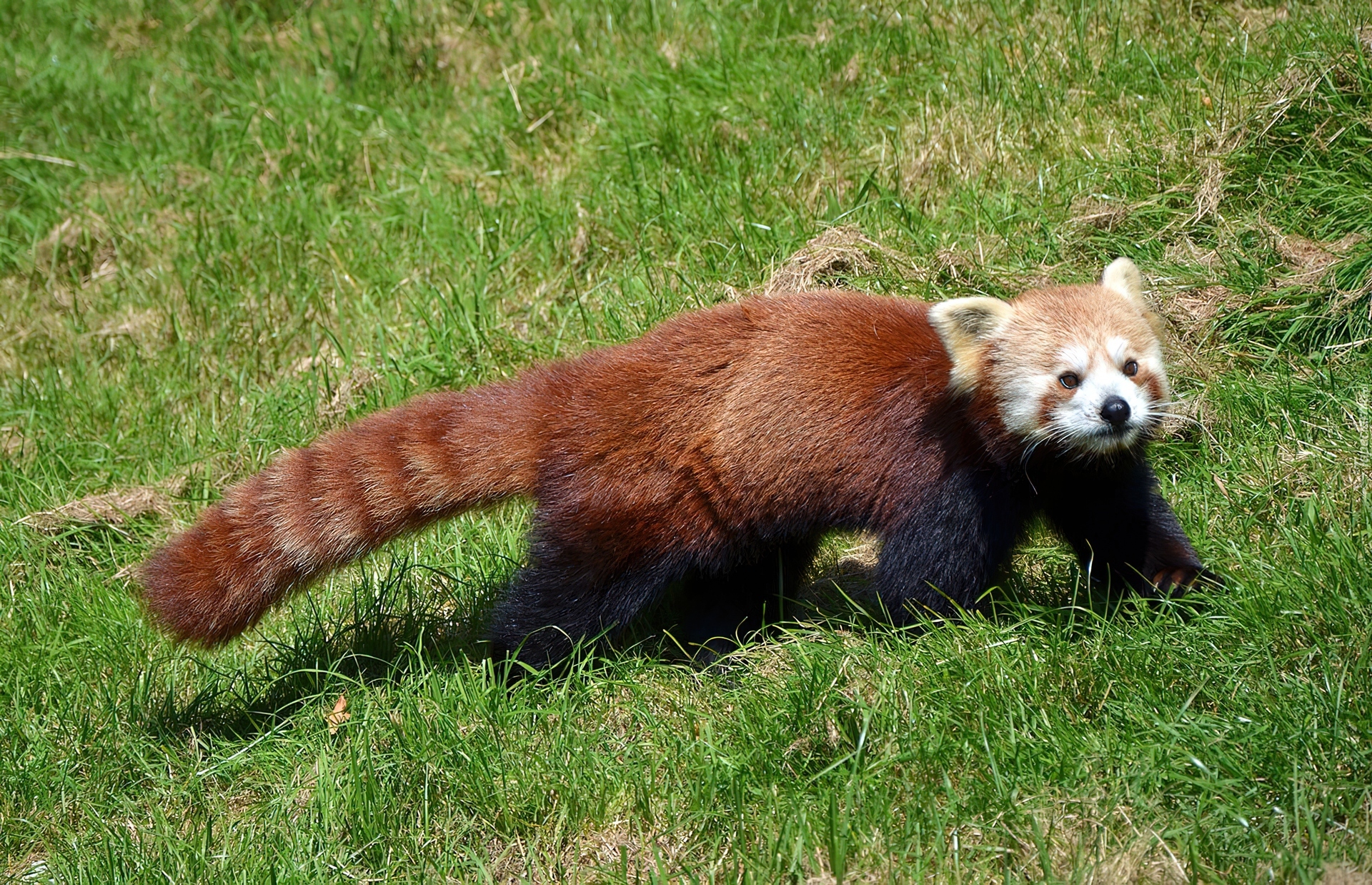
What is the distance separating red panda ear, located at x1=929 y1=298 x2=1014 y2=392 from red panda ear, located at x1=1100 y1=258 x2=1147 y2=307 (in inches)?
15.0

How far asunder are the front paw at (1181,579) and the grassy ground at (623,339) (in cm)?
8

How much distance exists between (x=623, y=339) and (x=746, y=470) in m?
1.62

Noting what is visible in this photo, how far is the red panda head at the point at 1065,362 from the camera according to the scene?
139 inches

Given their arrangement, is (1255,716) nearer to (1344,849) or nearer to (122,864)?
(1344,849)

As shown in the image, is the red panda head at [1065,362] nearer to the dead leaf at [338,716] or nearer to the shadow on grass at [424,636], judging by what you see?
the shadow on grass at [424,636]

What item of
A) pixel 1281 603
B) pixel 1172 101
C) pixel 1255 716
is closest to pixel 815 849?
pixel 1255 716

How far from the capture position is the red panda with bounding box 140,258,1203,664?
3740mm

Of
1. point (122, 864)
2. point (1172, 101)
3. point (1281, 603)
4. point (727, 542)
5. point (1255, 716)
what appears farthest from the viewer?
point (1172, 101)

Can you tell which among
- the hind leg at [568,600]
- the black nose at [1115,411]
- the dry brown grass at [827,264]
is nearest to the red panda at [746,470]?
the hind leg at [568,600]

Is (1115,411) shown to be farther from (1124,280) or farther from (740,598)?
(740,598)

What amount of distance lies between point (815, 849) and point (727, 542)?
1.24 meters

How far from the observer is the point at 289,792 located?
12.2 feet

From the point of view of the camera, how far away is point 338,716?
407cm

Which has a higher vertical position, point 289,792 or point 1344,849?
point 1344,849
